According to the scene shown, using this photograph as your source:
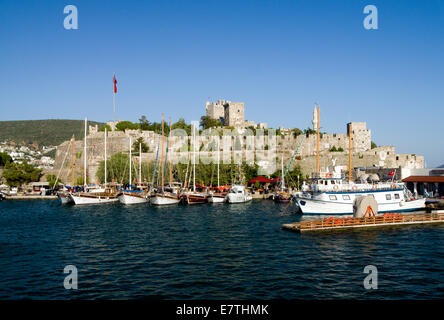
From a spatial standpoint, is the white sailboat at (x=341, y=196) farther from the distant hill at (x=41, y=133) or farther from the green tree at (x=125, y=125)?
the distant hill at (x=41, y=133)

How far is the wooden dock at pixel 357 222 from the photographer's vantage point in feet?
86.1

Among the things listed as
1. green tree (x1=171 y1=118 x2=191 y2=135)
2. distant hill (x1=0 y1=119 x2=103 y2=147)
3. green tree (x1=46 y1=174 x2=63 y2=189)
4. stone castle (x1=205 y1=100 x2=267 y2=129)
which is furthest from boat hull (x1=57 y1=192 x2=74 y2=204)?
distant hill (x1=0 y1=119 x2=103 y2=147)

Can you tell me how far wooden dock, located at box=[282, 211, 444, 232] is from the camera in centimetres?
2625

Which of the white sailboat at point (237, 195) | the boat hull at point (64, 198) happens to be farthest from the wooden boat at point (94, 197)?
the white sailboat at point (237, 195)

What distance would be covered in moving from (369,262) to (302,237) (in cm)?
633

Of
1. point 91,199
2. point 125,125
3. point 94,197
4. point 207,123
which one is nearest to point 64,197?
point 91,199

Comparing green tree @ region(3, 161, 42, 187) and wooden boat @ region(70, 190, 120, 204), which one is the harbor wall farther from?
wooden boat @ region(70, 190, 120, 204)

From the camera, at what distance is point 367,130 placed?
3241 inches

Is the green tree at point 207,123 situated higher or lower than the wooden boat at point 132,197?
higher

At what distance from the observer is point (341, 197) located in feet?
113

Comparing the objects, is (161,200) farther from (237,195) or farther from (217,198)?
(237,195)

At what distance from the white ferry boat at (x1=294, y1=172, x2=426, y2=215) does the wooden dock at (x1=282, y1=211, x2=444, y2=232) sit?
5.88 m

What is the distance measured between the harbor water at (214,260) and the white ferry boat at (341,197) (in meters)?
7.04
